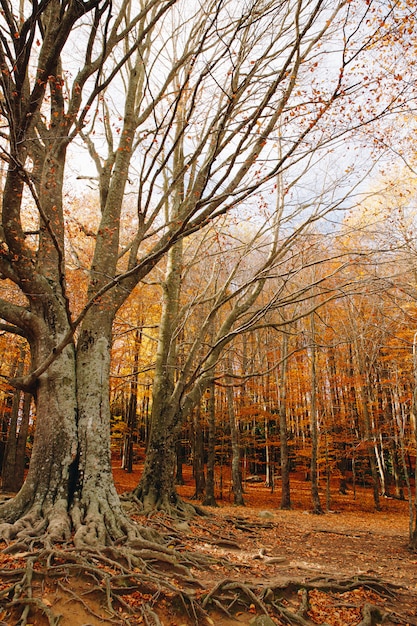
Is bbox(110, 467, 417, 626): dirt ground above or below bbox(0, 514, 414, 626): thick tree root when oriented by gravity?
below

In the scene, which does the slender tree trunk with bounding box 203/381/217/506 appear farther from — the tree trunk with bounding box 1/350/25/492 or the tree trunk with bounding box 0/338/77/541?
the tree trunk with bounding box 0/338/77/541

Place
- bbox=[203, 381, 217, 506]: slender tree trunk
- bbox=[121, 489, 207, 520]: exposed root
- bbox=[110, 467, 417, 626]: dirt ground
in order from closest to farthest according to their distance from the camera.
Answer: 1. bbox=[110, 467, 417, 626]: dirt ground
2. bbox=[121, 489, 207, 520]: exposed root
3. bbox=[203, 381, 217, 506]: slender tree trunk

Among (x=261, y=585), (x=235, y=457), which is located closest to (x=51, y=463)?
(x=261, y=585)

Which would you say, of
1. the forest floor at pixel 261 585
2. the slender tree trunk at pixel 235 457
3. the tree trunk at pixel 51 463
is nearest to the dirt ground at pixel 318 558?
the forest floor at pixel 261 585

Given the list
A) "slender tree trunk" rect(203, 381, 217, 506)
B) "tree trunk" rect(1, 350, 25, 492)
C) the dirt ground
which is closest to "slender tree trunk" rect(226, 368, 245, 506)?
"slender tree trunk" rect(203, 381, 217, 506)

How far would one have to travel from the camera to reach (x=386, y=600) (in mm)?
3945

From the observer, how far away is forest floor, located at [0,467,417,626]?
121 inches

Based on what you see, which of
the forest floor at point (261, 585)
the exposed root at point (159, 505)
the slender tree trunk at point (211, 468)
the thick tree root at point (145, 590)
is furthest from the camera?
the slender tree trunk at point (211, 468)

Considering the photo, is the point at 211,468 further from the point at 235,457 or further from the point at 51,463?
the point at 51,463

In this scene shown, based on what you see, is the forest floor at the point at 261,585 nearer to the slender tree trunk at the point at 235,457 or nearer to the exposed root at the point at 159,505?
the exposed root at the point at 159,505

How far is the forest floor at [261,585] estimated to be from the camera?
308 cm

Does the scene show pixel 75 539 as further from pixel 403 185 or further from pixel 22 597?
pixel 403 185

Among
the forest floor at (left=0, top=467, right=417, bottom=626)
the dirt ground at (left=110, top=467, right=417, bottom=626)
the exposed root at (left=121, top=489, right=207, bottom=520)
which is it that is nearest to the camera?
the forest floor at (left=0, top=467, right=417, bottom=626)

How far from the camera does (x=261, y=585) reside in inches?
146
